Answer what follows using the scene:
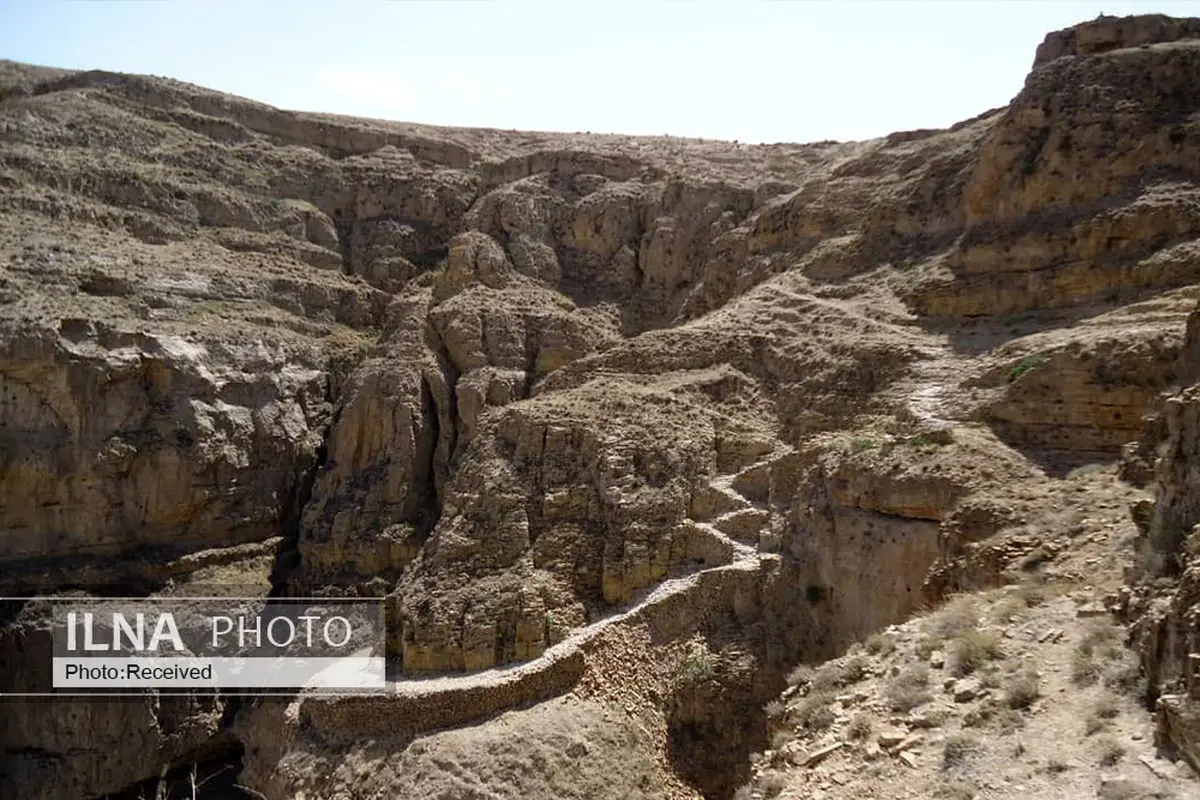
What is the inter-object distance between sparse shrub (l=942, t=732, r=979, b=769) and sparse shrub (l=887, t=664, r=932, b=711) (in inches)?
36.7

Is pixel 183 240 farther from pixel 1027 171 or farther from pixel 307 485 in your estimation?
pixel 1027 171

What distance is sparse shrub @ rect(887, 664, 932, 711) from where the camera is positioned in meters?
10.2

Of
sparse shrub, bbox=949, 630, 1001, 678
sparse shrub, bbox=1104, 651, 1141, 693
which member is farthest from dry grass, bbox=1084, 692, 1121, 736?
sparse shrub, bbox=949, 630, 1001, 678

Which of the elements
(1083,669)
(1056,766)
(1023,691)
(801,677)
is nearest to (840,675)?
(801,677)

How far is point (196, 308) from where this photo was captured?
29.5 meters

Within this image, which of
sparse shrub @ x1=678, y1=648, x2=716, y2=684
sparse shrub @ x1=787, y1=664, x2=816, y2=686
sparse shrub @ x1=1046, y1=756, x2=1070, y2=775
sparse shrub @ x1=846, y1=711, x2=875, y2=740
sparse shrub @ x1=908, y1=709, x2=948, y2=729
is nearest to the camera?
sparse shrub @ x1=1046, y1=756, x2=1070, y2=775

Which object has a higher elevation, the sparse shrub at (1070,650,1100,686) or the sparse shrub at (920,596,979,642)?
the sparse shrub at (1070,650,1100,686)

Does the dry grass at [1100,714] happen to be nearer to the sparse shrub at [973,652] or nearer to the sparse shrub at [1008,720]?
the sparse shrub at [1008,720]

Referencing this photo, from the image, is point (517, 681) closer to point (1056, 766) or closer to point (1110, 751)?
point (1056, 766)

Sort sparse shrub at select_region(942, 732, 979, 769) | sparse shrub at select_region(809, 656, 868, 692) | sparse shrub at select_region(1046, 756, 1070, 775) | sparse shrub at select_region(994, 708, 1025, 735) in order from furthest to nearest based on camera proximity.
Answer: sparse shrub at select_region(809, 656, 868, 692)
sparse shrub at select_region(994, 708, 1025, 735)
sparse shrub at select_region(942, 732, 979, 769)
sparse shrub at select_region(1046, 756, 1070, 775)

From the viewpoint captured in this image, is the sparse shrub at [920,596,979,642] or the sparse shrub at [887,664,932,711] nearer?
the sparse shrub at [887,664,932,711]

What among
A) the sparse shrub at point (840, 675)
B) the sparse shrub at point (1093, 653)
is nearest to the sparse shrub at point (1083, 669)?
the sparse shrub at point (1093, 653)

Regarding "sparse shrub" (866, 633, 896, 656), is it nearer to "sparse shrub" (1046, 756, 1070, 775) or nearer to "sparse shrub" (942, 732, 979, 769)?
"sparse shrub" (942, 732, 979, 769)

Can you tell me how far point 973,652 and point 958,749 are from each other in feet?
5.49
